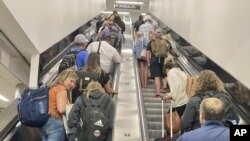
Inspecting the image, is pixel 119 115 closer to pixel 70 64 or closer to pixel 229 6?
pixel 70 64

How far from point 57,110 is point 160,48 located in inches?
156

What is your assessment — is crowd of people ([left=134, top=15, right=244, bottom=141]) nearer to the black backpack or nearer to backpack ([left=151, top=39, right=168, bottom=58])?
backpack ([left=151, top=39, right=168, bottom=58])

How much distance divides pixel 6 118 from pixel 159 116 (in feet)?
9.25

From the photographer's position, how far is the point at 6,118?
229 inches

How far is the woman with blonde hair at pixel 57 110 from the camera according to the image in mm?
4926

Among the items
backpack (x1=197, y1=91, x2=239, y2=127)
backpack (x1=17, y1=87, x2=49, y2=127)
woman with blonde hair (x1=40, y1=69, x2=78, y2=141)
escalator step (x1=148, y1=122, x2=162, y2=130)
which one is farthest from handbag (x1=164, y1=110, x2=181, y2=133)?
backpack (x1=17, y1=87, x2=49, y2=127)

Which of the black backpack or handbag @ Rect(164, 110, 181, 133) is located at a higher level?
handbag @ Rect(164, 110, 181, 133)

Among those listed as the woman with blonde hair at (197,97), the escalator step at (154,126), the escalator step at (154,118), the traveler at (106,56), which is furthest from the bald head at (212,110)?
the traveler at (106,56)

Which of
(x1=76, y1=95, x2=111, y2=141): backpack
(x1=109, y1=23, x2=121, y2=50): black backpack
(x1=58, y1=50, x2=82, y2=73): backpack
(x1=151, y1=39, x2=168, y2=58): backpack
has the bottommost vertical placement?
(x1=109, y1=23, x2=121, y2=50): black backpack

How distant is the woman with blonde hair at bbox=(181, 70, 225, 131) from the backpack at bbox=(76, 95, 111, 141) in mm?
912

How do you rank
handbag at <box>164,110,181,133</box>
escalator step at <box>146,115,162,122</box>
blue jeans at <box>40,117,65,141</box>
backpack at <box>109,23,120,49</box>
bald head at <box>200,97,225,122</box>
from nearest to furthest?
bald head at <box>200,97,225,122</box> < blue jeans at <box>40,117,65,141</box> < handbag at <box>164,110,181,133</box> < escalator step at <box>146,115,162,122</box> < backpack at <box>109,23,120,49</box>

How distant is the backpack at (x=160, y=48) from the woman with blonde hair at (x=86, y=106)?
145 inches

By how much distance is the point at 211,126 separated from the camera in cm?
325

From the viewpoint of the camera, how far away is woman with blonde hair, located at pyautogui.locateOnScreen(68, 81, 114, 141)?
475 centimetres
